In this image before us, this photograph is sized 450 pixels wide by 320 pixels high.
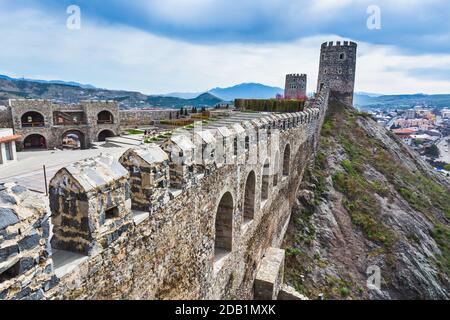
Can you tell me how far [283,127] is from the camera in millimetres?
11406

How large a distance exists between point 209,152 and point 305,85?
1333 inches

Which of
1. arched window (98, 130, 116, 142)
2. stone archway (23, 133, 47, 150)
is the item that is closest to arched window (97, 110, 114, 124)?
arched window (98, 130, 116, 142)

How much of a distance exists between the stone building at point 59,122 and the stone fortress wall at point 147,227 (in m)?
20.5

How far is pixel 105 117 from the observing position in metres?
26.5

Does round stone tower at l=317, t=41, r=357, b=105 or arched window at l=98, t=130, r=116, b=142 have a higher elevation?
round stone tower at l=317, t=41, r=357, b=105

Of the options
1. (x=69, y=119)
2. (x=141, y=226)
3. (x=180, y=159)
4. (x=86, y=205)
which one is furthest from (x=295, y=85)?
(x=86, y=205)

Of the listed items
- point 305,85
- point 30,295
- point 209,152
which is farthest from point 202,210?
point 305,85

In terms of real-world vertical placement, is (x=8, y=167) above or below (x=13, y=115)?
below

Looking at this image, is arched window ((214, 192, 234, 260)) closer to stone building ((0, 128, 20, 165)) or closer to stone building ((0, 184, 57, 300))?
stone building ((0, 184, 57, 300))

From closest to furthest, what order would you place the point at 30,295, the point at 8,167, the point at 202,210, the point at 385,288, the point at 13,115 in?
the point at 30,295, the point at 202,210, the point at 385,288, the point at 8,167, the point at 13,115

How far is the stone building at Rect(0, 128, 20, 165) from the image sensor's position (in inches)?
602

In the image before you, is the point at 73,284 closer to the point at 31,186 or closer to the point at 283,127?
the point at 31,186

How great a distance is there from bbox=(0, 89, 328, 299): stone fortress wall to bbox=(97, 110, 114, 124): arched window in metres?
20.8

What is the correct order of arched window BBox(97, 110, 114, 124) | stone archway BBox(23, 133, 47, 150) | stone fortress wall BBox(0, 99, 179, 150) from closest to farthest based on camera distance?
stone fortress wall BBox(0, 99, 179, 150), stone archway BBox(23, 133, 47, 150), arched window BBox(97, 110, 114, 124)
